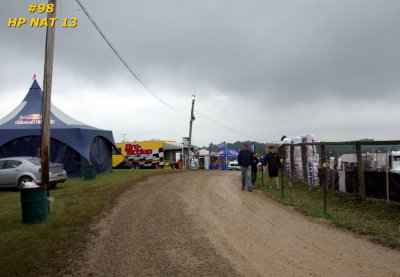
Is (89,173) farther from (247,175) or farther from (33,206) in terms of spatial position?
(33,206)

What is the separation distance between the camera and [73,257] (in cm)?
531

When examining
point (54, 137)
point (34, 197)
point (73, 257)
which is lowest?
point (73, 257)

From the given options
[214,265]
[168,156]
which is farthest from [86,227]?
[168,156]

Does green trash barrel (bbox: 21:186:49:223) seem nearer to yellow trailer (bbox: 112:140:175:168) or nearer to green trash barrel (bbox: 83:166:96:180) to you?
green trash barrel (bbox: 83:166:96:180)

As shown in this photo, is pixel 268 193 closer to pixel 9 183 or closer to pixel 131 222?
pixel 131 222

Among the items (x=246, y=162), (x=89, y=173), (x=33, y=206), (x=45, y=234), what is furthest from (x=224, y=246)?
(x=89, y=173)

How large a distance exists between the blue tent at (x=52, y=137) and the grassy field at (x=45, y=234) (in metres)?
8.74

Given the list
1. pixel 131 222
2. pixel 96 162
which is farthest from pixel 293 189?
pixel 96 162

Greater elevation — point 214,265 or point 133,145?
point 133,145

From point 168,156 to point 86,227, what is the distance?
27989 millimetres

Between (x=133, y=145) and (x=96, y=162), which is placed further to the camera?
(x=133, y=145)

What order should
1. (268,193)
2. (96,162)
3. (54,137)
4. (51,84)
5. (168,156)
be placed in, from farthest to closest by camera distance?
(168,156) < (96,162) < (54,137) < (268,193) < (51,84)

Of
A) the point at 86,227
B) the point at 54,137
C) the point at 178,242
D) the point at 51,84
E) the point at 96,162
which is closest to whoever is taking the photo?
the point at 178,242

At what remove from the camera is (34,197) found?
7.51m
